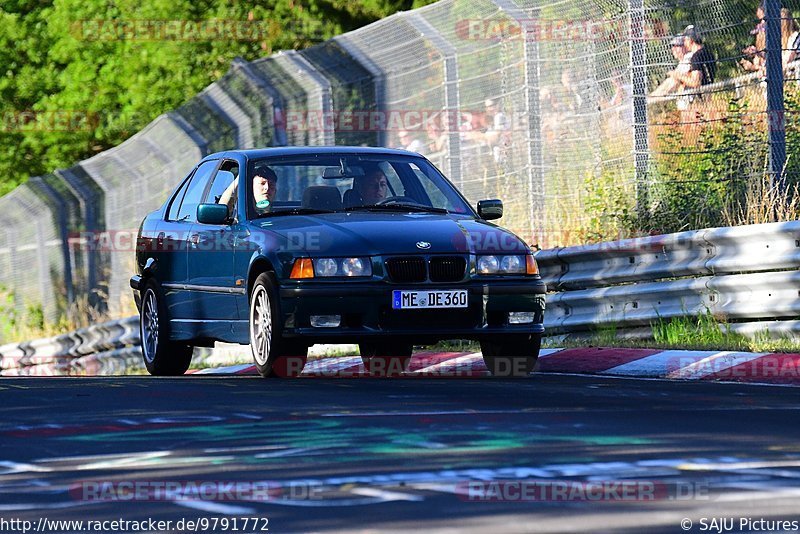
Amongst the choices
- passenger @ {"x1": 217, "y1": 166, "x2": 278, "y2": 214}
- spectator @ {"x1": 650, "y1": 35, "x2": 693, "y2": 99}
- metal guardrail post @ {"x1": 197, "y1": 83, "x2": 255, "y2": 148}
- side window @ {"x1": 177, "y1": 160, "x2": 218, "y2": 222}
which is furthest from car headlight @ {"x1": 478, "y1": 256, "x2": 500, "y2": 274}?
metal guardrail post @ {"x1": 197, "y1": 83, "x2": 255, "y2": 148}

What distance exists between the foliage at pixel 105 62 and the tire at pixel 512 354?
82.4 ft

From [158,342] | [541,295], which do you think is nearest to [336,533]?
[541,295]

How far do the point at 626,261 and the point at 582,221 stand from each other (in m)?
3.02

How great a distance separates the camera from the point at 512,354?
12.1 meters

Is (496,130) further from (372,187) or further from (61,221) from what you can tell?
(61,221)

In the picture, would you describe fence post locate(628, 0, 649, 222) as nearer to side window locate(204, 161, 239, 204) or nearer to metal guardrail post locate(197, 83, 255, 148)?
side window locate(204, 161, 239, 204)

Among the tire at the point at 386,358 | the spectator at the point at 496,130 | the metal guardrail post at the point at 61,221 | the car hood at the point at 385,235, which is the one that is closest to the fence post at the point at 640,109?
the spectator at the point at 496,130

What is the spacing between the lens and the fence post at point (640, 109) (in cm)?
1631

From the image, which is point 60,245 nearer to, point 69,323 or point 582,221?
point 69,323

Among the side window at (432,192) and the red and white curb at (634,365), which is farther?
the side window at (432,192)

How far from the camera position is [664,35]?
1661 cm

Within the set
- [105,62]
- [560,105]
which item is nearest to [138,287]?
[560,105]

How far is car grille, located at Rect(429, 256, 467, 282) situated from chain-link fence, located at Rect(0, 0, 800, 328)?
4.08m

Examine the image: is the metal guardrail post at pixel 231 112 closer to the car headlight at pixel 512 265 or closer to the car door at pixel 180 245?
the car door at pixel 180 245
